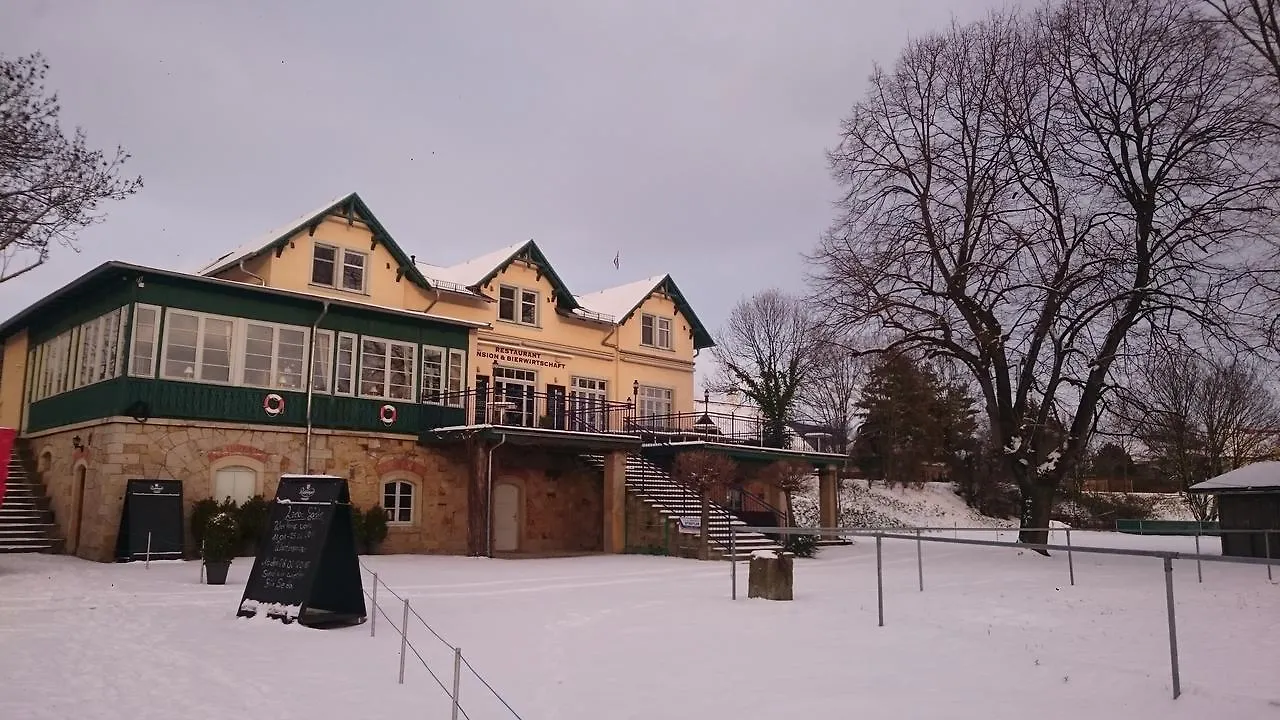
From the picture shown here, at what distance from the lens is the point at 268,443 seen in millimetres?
21672

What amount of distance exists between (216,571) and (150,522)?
4.94 meters

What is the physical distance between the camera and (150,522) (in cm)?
1911

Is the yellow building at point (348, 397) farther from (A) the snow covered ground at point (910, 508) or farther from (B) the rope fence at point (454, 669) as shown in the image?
(A) the snow covered ground at point (910, 508)

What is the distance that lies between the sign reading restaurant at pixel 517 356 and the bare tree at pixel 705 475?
24.5 feet

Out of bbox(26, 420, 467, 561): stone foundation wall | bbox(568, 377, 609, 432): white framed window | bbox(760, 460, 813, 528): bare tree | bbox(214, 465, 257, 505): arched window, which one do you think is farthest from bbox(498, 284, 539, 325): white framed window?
bbox(214, 465, 257, 505): arched window

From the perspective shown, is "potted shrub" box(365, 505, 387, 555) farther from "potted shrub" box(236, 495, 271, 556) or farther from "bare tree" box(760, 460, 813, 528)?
"bare tree" box(760, 460, 813, 528)

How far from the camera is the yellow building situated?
20422mm

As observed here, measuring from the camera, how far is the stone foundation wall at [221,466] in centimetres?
1964

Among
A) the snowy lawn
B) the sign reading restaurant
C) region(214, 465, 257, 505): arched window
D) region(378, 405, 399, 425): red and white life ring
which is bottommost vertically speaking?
the snowy lawn

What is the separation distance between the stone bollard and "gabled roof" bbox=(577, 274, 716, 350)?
18895mm

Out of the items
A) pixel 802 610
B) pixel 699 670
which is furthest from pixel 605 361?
pixel 699 670

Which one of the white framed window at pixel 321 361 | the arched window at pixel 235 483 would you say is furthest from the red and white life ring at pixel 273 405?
the arched window at pixel 235 483

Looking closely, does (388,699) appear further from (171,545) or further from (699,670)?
(171,545)

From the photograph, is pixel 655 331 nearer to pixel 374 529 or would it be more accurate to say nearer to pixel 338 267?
pixel 338 267
